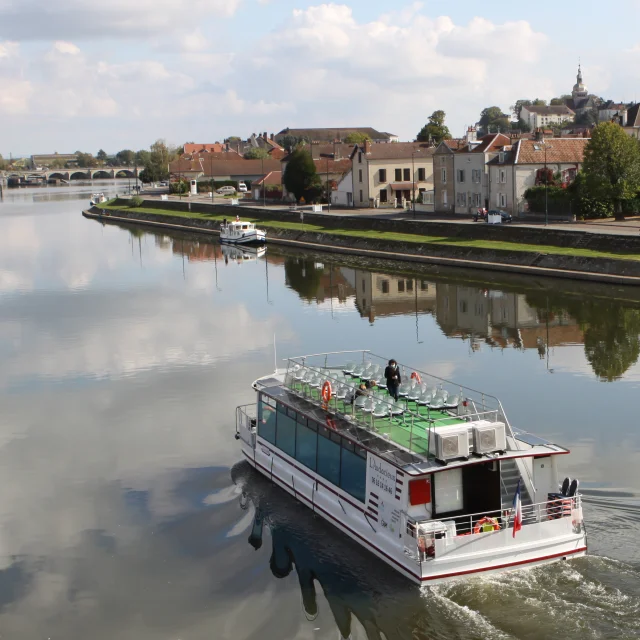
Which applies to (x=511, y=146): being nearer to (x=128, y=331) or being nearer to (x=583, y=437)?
(x=128, y=331)

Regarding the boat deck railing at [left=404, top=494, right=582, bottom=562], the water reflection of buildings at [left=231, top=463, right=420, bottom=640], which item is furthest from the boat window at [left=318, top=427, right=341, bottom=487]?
the boat deck railing at [left=404, top=494, right=582, bottom=562]

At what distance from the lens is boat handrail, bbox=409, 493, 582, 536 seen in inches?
613

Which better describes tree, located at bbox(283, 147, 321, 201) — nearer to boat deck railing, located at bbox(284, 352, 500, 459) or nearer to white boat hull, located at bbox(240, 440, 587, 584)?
boat deck railing, located at bbox(284, 352, 500, 459)

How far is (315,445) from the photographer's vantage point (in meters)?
18.9

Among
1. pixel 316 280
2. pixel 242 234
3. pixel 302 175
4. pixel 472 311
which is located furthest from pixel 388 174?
pixel 472 311

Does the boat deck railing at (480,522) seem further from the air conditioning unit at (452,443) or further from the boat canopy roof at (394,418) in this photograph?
the air conditioning unit at (452,443)

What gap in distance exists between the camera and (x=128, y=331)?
128ft

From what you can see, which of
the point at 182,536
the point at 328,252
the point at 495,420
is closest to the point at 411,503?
the point at 495,420

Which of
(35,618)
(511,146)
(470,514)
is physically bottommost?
(35,618)

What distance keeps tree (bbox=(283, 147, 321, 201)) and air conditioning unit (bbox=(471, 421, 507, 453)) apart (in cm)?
8519

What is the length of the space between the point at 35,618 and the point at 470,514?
7277mm

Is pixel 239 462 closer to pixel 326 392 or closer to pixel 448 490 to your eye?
pixel 326 392

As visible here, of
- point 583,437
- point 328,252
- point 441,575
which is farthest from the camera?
point 328,252

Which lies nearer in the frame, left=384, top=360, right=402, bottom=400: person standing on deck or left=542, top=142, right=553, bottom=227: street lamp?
left=384, top=360, right=402, bottom=400: person standing on deck
